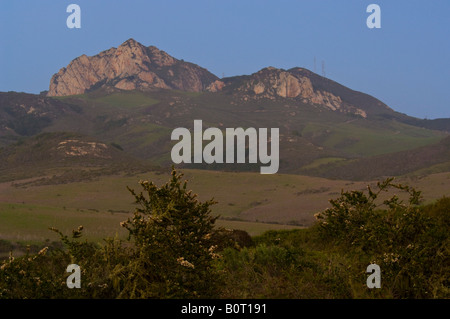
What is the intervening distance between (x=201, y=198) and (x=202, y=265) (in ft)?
176

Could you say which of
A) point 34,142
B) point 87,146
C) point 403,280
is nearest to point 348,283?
point 403,280

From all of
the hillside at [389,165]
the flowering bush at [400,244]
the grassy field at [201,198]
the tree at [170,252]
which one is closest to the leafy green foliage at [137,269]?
the tree at [170,252]

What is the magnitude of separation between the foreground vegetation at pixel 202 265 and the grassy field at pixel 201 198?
24.6m

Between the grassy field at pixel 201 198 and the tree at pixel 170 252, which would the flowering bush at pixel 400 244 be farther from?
the grassy field at pixel 201 198

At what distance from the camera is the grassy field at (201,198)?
3806cm

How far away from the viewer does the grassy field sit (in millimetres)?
38062

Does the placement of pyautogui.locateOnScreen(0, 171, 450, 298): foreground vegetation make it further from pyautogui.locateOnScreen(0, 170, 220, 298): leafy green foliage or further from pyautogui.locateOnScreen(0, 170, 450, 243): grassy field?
pyautogui.locateOnScreen(0, 170, 450, 243): grassy field

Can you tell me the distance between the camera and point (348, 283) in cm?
687

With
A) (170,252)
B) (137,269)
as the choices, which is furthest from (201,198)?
(137,269)

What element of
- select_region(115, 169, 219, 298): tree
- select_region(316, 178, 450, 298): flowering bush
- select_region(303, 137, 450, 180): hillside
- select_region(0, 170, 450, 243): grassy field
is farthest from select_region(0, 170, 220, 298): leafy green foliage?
select_region(303, 137, 450, 180): hillside

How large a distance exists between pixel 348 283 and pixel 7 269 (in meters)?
4.12

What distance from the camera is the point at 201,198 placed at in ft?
197

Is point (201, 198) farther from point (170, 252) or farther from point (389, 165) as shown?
point (389, 165)
